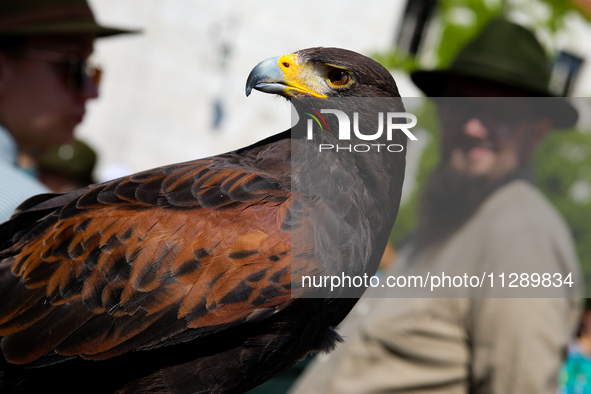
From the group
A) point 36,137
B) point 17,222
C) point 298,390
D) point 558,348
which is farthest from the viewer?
point 298,390

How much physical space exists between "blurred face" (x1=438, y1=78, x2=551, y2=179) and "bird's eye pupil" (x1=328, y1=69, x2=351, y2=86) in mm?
2644

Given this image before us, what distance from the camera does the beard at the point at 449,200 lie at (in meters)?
3.69

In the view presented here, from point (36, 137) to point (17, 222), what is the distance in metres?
1.07

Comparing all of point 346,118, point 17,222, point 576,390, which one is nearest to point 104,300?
point 17,222

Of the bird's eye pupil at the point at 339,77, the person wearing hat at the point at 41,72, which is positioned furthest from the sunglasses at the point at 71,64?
the bird's eye pupil at the point at 339,77

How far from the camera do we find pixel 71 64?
2.60m

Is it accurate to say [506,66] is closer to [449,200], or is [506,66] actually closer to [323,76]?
[449,200]

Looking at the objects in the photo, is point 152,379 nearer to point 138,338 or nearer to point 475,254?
point 138,338

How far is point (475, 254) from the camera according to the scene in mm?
3133

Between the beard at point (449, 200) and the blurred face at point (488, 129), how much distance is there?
7cm

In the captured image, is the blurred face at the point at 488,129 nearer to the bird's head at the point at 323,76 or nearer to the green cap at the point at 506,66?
the green cap at the point at 506,66

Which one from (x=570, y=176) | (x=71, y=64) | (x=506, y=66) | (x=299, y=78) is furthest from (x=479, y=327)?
(x=570, y=176)

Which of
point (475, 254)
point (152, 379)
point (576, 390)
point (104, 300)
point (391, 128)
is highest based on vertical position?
point (391, 128)

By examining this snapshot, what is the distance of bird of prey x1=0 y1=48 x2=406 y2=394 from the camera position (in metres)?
1.30
